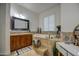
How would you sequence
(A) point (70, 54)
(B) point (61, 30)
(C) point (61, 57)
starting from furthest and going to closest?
(B) point (61, 30) < (C) point (61, 57) < (A) point (70, 54)

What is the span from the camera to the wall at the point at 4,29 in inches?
64.1

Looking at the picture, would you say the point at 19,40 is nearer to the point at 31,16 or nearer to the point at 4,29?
the point at 4,29

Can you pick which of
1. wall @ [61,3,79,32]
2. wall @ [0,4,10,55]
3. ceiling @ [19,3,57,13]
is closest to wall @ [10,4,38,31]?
ceiling @ [19,3,57,13]

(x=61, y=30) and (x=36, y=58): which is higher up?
(x=61, y=30)

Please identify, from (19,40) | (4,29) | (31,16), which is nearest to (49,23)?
(31,16)

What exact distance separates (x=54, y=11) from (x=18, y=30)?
0.60 metres

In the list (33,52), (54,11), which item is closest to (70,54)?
(33,52)

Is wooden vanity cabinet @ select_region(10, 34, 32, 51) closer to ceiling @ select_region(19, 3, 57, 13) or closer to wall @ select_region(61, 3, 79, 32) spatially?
ceiling @ select_region(19, 3, 57, 13)

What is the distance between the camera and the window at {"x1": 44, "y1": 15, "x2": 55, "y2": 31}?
166 centimetres

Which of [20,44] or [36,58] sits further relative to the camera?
[20,44]

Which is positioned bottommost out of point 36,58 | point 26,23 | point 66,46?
point 36,58

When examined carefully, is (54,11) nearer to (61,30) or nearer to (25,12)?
(61,30)

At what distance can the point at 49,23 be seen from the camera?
169 cm

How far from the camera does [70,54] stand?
1.43 meters
